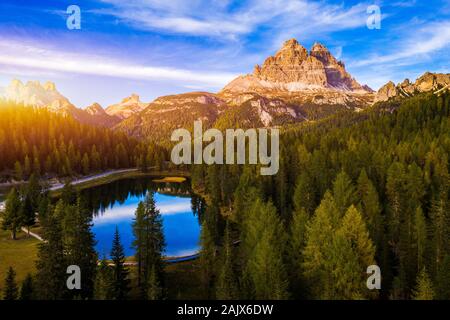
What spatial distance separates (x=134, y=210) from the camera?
105 m

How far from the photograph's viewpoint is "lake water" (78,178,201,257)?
70.8 m

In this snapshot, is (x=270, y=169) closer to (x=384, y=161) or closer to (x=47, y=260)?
(x=384, y=161)

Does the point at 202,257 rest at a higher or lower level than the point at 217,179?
lower

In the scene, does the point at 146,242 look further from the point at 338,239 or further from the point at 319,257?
the point at 338,239

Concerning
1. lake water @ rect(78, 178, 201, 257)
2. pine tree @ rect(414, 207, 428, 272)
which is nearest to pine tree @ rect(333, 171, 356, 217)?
pine tree @ rect(414, 207, 428, 272)

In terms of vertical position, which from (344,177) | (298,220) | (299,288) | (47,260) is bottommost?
(299,288)


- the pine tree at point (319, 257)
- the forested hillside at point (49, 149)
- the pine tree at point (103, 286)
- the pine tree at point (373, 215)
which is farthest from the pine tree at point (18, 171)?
the pine tree at point (319, 257)

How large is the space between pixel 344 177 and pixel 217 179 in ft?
168

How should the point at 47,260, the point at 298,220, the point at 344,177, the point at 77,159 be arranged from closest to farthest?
the point at 47,260 → the point at 298,220 → the point at 344,177 → the point at 77,159

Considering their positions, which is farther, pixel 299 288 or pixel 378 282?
pixel 299 288

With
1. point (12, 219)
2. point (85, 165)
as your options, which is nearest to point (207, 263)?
point (12, 219)

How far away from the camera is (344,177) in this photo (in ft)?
199

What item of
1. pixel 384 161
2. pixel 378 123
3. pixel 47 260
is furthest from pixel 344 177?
pixel 378 123

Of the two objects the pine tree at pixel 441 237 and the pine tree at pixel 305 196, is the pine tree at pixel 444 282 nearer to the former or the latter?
the pine tree at pixel 441 237
